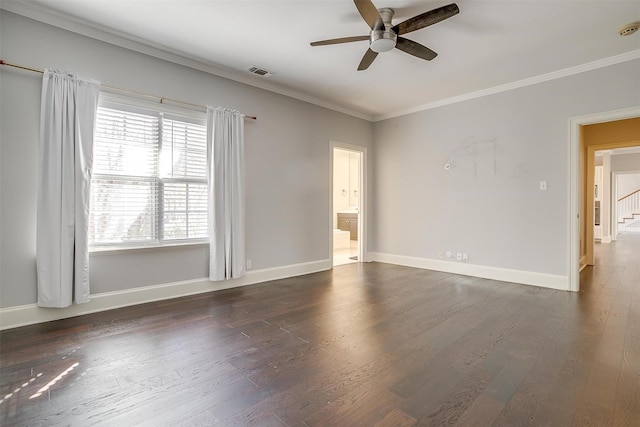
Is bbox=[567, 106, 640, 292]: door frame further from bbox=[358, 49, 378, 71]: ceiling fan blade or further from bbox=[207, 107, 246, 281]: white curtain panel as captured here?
bbox=[207, 107, 246, 281]: white curtain panel

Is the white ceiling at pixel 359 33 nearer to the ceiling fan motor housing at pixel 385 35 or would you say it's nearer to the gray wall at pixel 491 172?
the ceiling fan motor housing at pixel 385 35

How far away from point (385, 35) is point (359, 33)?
0.59 m

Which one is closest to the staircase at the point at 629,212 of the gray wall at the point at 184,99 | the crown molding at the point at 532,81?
the crown molding at the point at 532,81

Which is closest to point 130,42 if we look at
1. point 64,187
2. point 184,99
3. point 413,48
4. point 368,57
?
point 184,99

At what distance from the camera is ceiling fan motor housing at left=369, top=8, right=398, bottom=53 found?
2719mm

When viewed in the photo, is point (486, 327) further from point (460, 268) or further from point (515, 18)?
point (515, 18)

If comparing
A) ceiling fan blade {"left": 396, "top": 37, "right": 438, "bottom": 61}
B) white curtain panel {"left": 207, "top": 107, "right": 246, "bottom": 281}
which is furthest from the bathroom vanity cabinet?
ceiling fan blade {"left": 396, "top": 37, "right": 438, "bottom": 61}

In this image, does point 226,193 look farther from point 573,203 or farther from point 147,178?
point 573,203

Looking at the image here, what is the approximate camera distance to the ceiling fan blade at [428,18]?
7.82 ft

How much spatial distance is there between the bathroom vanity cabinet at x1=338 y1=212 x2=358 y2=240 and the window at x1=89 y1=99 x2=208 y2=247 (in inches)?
213

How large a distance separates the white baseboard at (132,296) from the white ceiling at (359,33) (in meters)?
2.82

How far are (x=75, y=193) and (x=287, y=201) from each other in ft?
8.76

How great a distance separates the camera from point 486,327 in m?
Result: 2.80

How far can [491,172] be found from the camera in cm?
469
